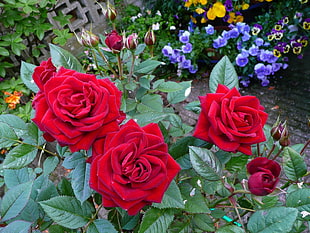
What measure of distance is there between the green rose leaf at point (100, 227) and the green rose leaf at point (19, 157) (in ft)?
0.69

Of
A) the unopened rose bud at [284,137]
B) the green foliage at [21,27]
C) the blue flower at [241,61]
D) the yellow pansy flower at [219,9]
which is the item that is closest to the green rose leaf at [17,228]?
the unopened rose bud at [284,137]

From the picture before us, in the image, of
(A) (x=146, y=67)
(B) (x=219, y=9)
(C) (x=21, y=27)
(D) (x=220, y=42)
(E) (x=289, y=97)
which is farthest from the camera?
(B) (x=219, y=9)

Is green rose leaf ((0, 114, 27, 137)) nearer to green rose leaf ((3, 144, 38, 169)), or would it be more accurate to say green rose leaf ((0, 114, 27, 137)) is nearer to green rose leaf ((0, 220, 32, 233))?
green rose leaf ((3, 144, 38, 169))

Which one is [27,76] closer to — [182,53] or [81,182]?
[81,182]

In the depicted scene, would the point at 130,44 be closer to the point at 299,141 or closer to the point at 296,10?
the point at 299,141

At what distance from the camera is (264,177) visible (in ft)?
1.68

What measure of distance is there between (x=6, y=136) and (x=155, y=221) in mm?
417

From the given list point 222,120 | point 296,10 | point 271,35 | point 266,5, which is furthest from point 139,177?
point 266,5

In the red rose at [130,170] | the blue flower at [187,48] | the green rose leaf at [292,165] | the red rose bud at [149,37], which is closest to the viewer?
the red rose at [130,170]

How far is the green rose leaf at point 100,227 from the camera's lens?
0.62 m

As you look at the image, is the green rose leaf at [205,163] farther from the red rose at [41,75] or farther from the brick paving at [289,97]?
the brick paving at [289,97]

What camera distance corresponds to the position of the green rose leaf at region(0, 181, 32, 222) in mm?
603

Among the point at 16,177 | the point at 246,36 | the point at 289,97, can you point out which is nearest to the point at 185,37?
the point at 246,36

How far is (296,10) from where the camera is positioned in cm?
228
